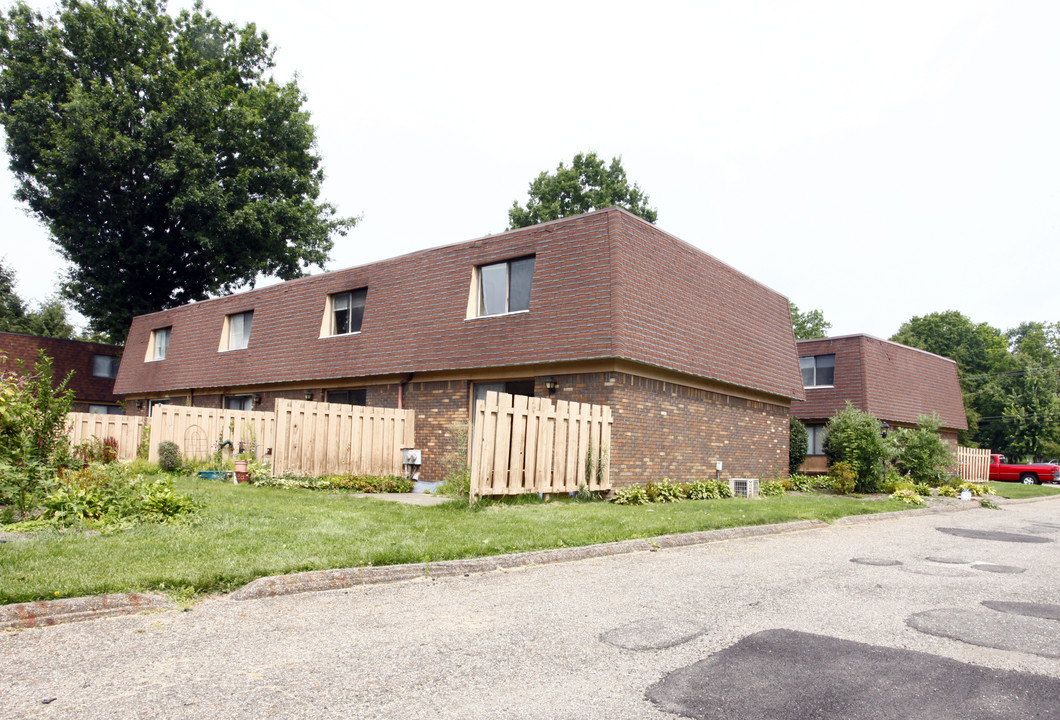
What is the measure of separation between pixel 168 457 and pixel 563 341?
10001mm

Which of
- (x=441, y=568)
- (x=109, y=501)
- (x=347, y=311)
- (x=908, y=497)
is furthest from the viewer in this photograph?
(x=347, y=311)

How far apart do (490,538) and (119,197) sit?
32738 mm

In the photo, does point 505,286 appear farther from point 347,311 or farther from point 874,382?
point 874,382

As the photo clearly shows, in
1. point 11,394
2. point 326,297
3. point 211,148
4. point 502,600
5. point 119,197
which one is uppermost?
point 211,148

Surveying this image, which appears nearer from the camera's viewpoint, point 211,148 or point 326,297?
point 326,297

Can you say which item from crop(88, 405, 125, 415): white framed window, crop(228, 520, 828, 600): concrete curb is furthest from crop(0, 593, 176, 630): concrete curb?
crop(88, 405, 125, 415): white framed window

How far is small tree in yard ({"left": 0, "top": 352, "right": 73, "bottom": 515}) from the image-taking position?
881 cm

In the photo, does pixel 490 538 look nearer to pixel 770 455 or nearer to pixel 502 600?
pixel 502 600

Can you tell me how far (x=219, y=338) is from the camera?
978 inches

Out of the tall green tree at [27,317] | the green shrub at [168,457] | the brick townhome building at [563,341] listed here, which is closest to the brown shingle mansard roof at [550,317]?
the brick townhome building at [563,341]

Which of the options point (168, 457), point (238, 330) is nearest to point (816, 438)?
point (238, 330)

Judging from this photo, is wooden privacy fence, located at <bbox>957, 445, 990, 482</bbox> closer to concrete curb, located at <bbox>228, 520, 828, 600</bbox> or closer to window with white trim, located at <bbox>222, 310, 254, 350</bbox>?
concrete curb, located at <bbox>228, 520, 828, 600</bbox>

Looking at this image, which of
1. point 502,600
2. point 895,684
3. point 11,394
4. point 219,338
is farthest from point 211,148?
point 895,684

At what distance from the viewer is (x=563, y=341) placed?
1508 cm
